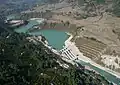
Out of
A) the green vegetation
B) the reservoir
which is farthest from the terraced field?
the green vegetation

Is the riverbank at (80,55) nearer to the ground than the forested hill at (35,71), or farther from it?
nearer to the ground

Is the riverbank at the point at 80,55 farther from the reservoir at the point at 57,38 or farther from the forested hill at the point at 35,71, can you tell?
the forested hill at the point at 35,71

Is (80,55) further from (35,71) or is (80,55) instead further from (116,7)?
(116,7)

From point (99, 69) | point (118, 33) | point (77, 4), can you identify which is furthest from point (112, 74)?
point (77, 4)

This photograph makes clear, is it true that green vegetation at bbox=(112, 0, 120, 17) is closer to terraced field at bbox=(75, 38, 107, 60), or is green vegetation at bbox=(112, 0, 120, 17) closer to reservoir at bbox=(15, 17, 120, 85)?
reservoir at bbox=(15, 17, 120, 85)

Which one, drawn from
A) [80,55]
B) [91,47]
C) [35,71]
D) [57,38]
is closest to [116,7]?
[57,38]

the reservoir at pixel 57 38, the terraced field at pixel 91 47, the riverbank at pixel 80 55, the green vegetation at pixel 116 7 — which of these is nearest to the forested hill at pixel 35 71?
the reservoir at pixel 57 38

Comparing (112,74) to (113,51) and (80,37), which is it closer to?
(113,51)

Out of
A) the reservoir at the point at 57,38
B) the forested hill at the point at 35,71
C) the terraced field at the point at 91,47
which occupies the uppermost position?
the forested hill at the point at 35,71

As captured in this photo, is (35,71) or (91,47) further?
(91,47)
